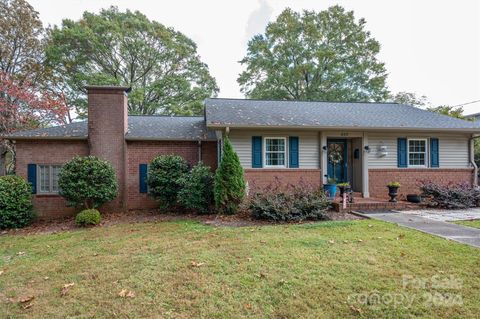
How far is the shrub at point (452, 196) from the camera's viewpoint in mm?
8820

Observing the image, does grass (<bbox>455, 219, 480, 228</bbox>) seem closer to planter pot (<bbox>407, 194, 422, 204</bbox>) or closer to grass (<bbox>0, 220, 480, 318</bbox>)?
grass (<bbox>0, 220, 480, 318</bbox>)

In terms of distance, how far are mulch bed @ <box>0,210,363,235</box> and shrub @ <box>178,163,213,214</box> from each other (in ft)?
1.30

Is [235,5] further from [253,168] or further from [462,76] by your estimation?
[462,76]

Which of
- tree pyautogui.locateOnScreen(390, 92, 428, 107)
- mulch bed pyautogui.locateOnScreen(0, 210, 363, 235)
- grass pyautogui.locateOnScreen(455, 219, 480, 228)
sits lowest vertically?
mulch bed pyautogui.locateOnScreen(0, 210, 363, 235)

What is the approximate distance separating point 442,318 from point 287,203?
16.0 feet

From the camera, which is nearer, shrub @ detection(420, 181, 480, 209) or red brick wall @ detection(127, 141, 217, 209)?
shrub @ detection(420, 181, 480, 209)

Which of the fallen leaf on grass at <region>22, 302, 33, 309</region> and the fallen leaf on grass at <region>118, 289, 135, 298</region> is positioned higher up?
the fallen leaf on grass at <region>118, 289, 135, 298</region>

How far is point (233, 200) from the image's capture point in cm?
820

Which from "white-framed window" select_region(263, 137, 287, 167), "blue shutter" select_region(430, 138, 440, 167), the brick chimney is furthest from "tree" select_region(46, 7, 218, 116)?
"blue shutter" select_region(430, 138, 440, 167)

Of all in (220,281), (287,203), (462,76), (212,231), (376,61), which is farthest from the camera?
(376,61)

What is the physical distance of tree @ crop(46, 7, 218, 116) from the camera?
59.8 ft

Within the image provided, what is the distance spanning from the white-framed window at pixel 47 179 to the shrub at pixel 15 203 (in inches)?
34.4

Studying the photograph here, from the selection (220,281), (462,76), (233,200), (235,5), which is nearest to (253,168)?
(233,200)

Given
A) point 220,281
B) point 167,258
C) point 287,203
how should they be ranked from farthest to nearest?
1. point 287,203
2. point 167,258
3. point 220,281
